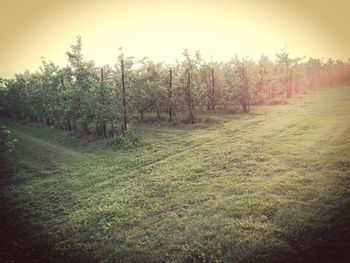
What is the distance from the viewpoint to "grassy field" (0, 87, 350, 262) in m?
12.6

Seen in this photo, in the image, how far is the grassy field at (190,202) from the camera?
12.6m

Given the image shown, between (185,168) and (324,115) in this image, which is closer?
(185,168)

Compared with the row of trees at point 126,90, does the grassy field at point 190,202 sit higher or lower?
lower

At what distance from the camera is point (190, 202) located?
17188 mm

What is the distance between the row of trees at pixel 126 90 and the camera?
41316 mm

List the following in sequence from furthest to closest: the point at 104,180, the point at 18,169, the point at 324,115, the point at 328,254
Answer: the point at 324,115 < the point at 18,169 < the point at 104,180 < the point at 328,254

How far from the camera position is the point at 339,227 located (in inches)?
502

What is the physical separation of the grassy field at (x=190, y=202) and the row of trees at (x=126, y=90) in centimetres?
1203

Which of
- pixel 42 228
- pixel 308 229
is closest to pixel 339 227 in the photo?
pixel 308 229

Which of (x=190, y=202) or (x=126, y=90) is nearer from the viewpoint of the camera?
(x=190, y=202)

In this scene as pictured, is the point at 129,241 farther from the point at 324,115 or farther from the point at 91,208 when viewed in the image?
the point at 324,115

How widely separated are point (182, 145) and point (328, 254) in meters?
21.5

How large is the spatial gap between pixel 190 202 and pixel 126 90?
30645 millimetres

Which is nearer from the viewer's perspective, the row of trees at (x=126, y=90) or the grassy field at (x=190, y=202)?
the grassy field at (x=190, y=202)
